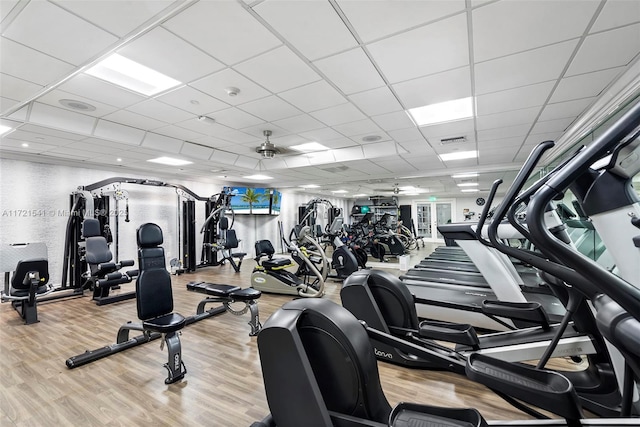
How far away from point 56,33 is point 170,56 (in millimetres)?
684

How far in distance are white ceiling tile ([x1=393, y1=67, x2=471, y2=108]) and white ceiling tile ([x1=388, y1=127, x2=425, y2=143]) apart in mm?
934

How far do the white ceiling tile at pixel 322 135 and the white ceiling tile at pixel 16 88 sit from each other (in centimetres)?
300

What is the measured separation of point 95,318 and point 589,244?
7125 millimetres

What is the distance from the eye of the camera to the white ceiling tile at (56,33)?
1.72m

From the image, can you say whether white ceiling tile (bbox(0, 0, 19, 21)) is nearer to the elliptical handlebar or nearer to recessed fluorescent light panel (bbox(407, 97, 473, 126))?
the elliptical handlebar

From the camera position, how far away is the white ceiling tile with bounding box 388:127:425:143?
Answer: 4197 mm

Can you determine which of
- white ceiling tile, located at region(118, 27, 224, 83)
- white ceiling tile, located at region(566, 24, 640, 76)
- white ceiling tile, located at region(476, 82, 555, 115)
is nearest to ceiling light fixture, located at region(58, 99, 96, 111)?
white ceiling tile, located at region(118, 27, 224, 83)

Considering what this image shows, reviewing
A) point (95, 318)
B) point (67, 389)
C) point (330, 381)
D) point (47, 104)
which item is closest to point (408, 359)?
point (330, 381)

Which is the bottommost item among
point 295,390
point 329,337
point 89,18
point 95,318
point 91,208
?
point 95,318

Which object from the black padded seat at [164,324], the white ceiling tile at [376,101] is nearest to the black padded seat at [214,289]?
the black padded seat at [164,324]

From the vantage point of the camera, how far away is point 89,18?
1767 mm

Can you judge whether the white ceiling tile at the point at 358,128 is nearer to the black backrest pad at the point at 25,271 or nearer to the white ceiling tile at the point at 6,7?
the white ceiling tile at the point at 6,7

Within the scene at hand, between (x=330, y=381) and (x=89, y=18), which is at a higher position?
(x=89, y=18)

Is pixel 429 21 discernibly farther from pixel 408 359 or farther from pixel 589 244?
pixel 589 244
